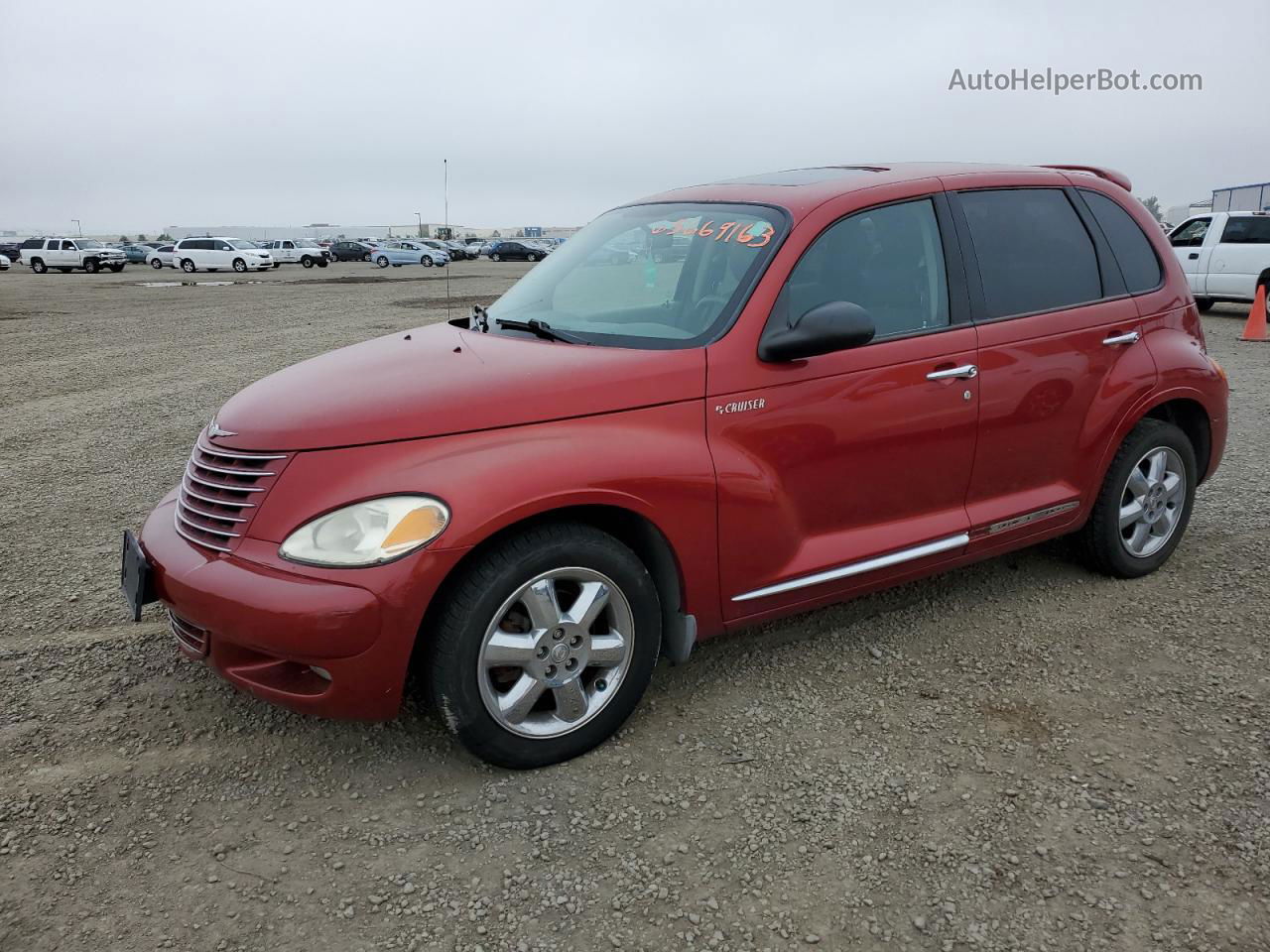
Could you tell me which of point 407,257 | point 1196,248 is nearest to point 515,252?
point 407,257

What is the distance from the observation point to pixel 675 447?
3.04 meters

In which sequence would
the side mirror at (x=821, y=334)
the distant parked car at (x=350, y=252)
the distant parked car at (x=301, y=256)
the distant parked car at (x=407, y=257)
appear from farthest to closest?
1. the distant parked car at (x=350, y=252)
2. the distant parked car at (x=407, y=257)
3. the distant parked car at (x=301, y=256)
4. the side mirror at (x=821, y=334)

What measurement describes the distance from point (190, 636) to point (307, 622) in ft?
2.02

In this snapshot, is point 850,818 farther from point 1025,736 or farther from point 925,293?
point 925,293

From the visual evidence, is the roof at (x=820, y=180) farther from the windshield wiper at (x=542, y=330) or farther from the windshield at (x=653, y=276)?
the windshield wiper at (x=542, y=330)

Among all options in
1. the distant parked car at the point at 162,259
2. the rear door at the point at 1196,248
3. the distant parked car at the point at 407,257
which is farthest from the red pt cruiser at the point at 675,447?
the distant parked car at the point at 407,257

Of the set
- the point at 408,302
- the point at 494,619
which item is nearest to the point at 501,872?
the point at 494,619

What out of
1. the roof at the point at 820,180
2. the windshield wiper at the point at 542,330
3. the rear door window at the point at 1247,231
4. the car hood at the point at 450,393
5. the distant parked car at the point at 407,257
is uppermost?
the distant parked car at the point at 407,257

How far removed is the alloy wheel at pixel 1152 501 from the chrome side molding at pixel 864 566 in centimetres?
111

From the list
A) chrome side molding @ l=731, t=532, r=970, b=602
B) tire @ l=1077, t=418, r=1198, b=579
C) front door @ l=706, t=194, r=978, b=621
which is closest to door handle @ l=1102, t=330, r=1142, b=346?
tire @ l=1077, t=418, r=1198, b=579

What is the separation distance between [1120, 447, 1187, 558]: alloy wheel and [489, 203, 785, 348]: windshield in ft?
7.09

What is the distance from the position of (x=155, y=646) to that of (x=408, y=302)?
18.6 m

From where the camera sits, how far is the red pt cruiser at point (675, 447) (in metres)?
2.73

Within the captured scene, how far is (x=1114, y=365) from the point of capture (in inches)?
160
